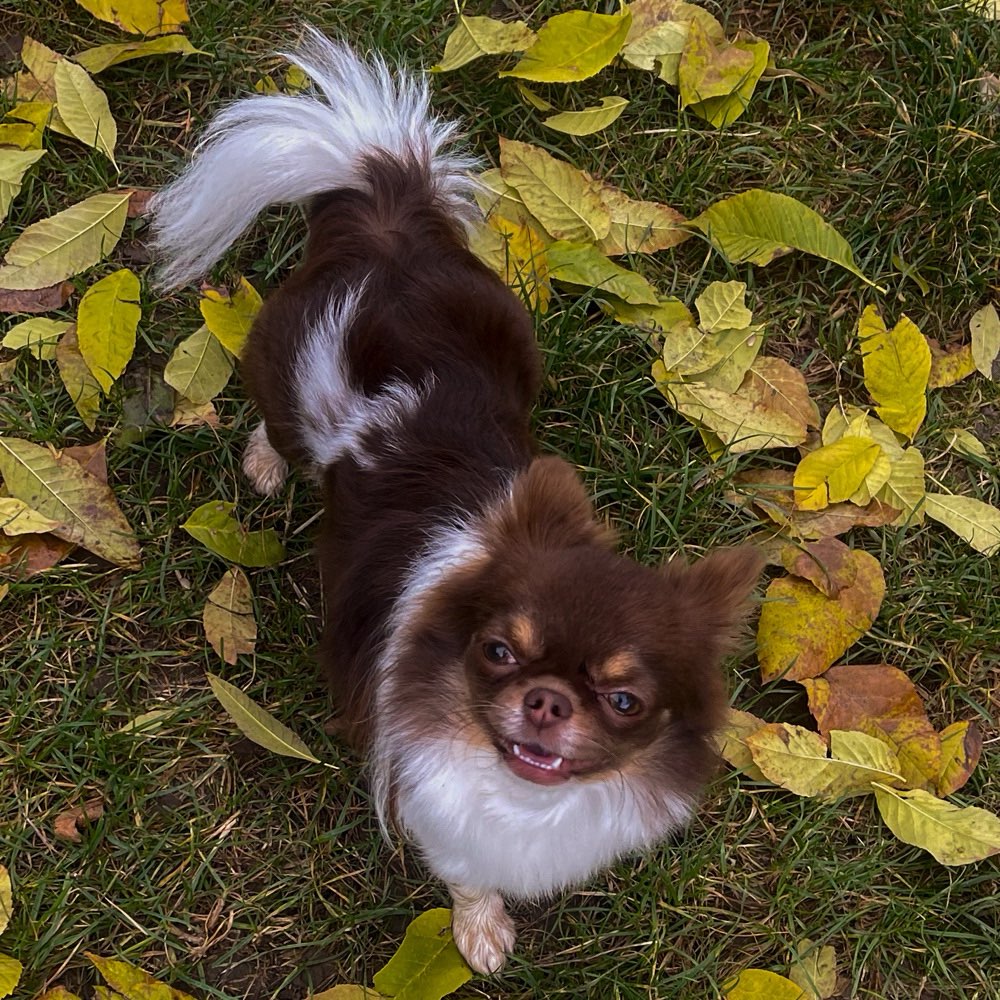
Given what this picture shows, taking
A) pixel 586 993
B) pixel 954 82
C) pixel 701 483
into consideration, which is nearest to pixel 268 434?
pixel 701 483


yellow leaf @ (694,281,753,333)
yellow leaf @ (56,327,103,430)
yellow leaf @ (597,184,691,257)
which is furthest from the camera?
yellow leaf @ (597,184,691,257)

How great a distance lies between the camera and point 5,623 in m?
3.13

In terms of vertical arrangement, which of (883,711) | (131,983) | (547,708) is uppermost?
(547,708)

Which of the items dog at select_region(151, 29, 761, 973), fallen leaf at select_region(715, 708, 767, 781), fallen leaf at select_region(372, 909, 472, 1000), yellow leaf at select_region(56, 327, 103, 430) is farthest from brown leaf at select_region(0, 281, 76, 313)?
fallen leaf at select_region(715, 708, 767, 781)

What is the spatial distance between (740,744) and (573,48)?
7.48ft

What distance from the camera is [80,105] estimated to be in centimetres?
345

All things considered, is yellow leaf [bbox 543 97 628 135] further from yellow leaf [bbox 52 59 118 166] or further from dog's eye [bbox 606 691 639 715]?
dog's eye [bbox 606 691 639 715]

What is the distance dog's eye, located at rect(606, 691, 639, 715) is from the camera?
6.77 ft

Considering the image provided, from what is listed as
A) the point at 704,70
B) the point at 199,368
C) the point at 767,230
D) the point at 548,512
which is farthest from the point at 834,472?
the point at 199,368

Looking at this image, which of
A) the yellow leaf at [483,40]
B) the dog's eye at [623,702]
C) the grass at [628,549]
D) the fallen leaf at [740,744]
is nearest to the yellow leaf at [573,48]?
the yellow leaf at [483,40]

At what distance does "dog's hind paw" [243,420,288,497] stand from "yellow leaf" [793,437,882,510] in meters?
1.57

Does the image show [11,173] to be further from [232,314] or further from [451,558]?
[451,558]

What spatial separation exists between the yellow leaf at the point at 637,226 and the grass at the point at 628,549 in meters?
0.07

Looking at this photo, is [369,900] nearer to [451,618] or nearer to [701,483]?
[451,618]
